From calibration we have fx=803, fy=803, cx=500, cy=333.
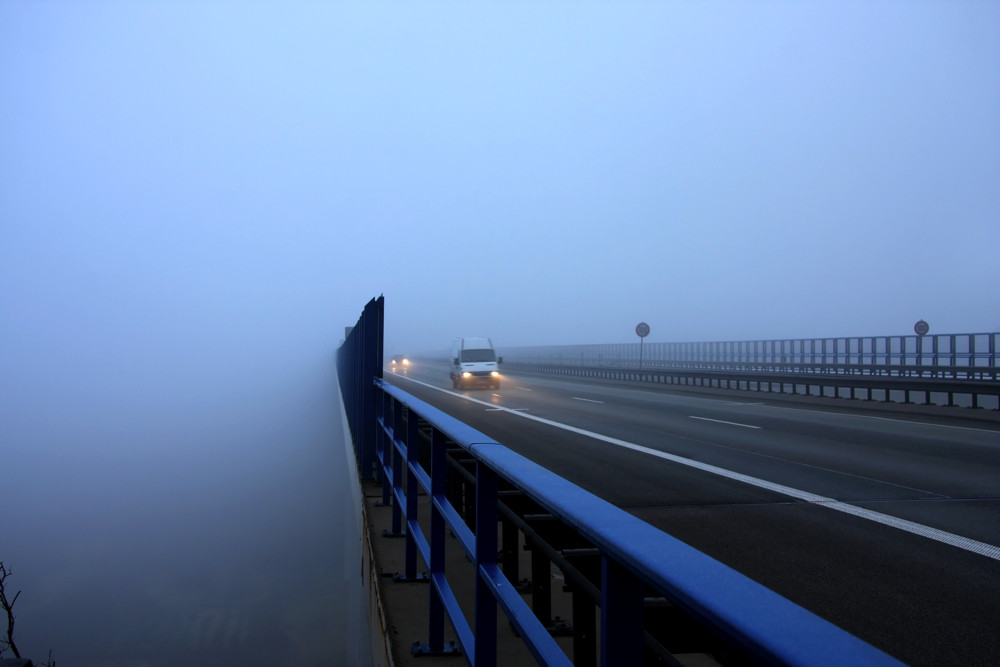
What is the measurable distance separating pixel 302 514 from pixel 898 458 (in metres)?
39.0

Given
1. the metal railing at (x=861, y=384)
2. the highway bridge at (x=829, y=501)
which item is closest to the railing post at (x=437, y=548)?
the highway bridge at (x=829, y=501)

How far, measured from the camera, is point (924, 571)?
18.1 ft

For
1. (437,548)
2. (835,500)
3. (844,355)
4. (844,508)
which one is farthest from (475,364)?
(437,548)

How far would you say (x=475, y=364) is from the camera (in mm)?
33562

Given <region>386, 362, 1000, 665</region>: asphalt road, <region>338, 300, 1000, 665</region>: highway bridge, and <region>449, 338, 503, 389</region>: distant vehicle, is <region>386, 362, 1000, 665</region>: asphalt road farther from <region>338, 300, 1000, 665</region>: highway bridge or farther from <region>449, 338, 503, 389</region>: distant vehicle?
<region>449, 338, 503, 389</region>: distant vehicle

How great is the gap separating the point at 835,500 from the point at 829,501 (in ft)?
0.33

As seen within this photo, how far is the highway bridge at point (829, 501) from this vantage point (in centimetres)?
454

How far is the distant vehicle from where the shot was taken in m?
33.3

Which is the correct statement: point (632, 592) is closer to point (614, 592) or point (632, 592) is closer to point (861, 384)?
point (614, 592)

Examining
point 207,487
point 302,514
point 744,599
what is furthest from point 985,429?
point 207,487

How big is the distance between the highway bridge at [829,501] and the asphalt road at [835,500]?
0.06 ft

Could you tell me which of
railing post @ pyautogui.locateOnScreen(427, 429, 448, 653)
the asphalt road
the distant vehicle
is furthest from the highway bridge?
the distant vehicle

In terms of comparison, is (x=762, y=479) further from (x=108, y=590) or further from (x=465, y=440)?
(x=108, y=590)

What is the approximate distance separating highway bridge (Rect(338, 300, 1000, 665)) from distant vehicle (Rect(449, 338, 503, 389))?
14217 millimetres
